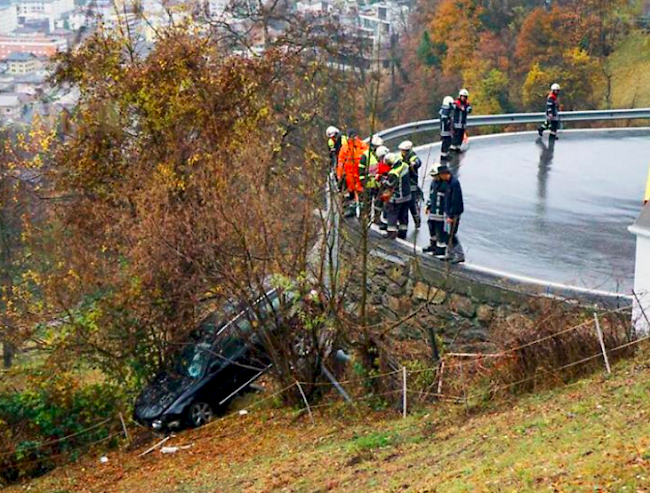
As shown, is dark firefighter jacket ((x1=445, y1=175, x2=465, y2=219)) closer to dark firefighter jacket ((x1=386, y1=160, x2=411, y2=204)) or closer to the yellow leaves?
dark firefighter jacket ((x1=386, y1=160, x2=411, y2=204))

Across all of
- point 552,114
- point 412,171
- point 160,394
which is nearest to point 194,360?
point 160,394

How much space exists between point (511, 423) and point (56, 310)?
24.1 feet

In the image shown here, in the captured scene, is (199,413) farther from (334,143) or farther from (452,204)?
(334,143)

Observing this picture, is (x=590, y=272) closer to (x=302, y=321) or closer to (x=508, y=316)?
(x=508, y=316)

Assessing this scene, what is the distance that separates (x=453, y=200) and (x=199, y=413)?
4.70m

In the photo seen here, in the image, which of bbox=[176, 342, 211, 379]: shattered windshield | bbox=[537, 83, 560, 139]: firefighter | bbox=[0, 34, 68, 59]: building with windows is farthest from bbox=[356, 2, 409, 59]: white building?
bbox=[0, 34, 68, 59]: building with windows

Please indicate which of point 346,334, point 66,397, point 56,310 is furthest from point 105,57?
point 346,334

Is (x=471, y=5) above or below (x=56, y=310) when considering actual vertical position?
above

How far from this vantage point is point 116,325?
15.2 metres

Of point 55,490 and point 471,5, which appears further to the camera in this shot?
point 471,5

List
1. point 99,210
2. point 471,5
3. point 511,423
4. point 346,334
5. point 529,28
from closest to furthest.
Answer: point 511,423, point 346,334, point 99,210, point 529,28, point 471,5

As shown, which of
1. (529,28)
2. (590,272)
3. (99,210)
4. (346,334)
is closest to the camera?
(346,334)

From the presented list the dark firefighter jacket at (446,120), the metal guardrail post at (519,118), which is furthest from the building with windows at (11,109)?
the dark firefighter jacket at (446,120)

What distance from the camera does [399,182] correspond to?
15914 millimetres
